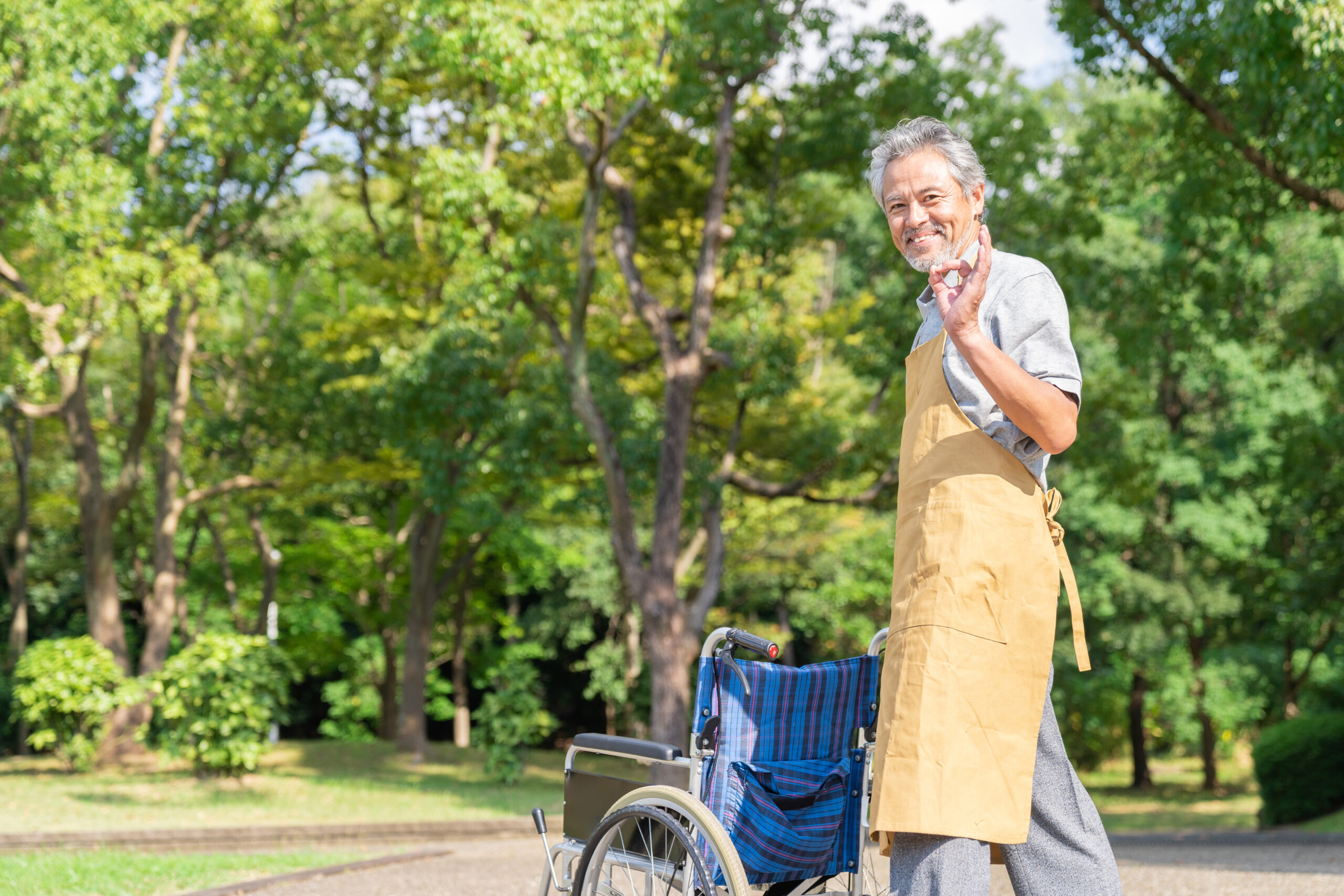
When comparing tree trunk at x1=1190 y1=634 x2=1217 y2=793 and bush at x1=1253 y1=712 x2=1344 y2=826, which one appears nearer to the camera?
bush at x1=1253 y1=712 x2=1344 y2=826

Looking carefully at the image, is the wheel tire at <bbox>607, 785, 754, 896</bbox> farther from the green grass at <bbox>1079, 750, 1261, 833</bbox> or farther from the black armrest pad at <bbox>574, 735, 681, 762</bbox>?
the green grass at <bbox>1079, 750, 1261, 833</bbox>

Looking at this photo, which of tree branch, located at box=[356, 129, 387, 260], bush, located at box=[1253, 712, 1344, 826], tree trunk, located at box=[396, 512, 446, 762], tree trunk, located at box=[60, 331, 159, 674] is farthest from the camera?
tree trunk, located at box=[396, 512, 446, 762]

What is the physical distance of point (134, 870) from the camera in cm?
559

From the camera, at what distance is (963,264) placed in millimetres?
1763

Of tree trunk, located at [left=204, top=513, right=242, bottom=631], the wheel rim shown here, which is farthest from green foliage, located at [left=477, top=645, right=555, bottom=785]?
the wheel rim

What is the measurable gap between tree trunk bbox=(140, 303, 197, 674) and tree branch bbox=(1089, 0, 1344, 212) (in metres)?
11.2

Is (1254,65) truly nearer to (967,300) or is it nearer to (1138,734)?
(967,300)

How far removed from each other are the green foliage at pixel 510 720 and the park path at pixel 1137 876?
5.56 m

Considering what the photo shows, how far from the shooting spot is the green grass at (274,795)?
911 centimetres

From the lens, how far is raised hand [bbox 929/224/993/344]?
65.3 inches

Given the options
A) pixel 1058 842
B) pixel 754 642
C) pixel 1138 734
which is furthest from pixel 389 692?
pixel 1058 842

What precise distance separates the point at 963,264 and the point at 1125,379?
12.8 metres

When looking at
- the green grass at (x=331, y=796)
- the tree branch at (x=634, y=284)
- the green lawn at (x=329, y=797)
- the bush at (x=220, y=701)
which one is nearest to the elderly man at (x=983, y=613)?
the green lawn at (x=329, y=797)

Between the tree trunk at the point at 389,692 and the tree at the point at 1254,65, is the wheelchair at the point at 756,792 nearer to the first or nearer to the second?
the tree at the point at 1254,65
